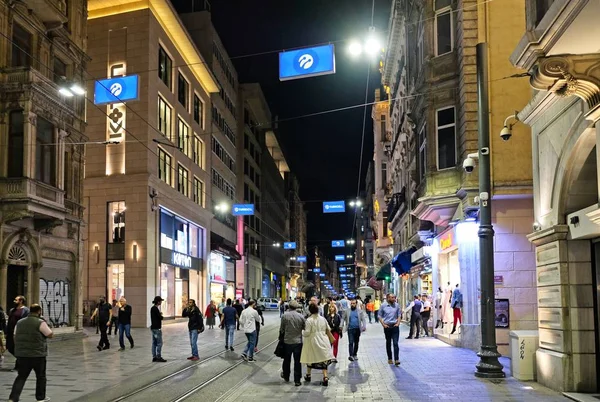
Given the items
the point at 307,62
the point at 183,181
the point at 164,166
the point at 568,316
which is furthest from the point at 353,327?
the point at 183,181

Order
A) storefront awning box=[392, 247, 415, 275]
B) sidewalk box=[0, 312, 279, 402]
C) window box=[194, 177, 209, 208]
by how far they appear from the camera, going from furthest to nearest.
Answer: window box=[194, 177, 209, 208] < storefront awning box=[392, 247, 415, 275] < sidewalk box=[0, 312, 279, 402]

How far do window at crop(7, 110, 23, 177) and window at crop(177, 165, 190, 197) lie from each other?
777 inches

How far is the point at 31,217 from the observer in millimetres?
25812

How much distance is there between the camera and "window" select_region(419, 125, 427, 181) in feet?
77.6

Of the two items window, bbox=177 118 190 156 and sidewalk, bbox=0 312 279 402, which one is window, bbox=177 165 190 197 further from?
sidewalk, bbox=0 312 279 402

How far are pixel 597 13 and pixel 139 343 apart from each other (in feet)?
68.7

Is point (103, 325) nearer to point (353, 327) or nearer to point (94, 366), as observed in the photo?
point (94, 366)

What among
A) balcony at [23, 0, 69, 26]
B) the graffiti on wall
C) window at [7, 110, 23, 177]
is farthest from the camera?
the graffiti on wall

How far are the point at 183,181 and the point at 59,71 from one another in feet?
59.8

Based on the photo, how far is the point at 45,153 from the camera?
26625 millimetres

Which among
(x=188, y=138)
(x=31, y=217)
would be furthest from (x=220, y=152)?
(x=31, y=217)

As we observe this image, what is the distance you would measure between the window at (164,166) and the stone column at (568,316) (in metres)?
31.3

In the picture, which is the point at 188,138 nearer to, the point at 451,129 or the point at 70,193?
the point at 70,193

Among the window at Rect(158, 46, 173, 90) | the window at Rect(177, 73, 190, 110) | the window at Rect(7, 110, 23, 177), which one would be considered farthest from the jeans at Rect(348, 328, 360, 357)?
the window at Rect(177, 73, 190, 110)
